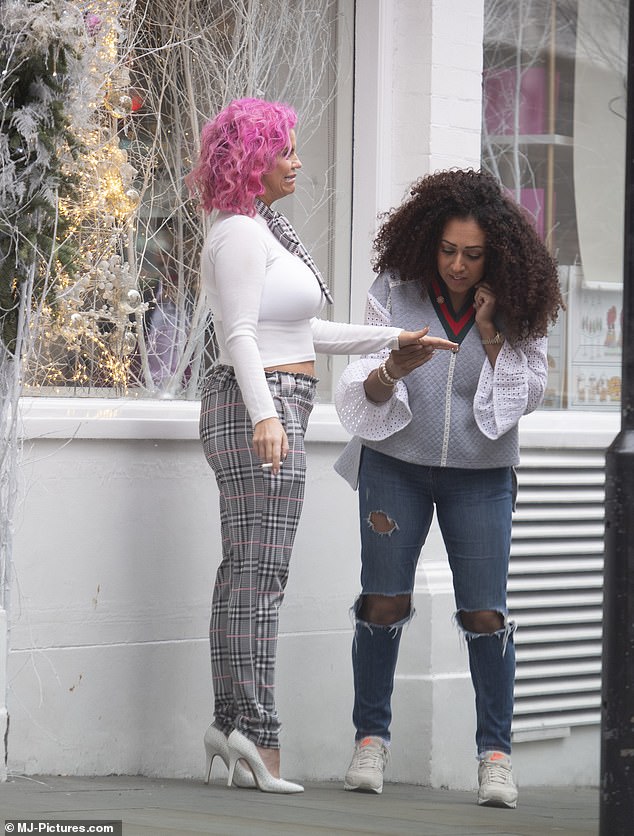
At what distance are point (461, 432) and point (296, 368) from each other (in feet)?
1.77

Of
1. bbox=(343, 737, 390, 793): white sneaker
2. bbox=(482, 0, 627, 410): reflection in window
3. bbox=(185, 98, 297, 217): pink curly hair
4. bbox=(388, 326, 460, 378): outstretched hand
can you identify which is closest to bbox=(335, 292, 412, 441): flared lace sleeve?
bbox=(388, 326, 460, 378): outstretched hand

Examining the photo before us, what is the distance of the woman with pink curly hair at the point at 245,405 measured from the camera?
14.3 ft

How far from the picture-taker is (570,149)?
22.6ft

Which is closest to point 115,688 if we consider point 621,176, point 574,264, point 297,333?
point 297,333

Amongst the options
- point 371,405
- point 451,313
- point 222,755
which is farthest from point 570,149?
point 222,755

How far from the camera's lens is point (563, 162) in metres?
6.88

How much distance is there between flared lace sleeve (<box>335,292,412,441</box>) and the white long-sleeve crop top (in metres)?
0.13

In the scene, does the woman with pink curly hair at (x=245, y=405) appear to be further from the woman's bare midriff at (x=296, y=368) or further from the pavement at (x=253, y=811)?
the pavement at (x=253, y=811)

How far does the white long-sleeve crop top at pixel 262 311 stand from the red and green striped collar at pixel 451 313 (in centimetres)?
24

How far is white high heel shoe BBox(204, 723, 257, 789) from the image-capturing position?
443 centimetres

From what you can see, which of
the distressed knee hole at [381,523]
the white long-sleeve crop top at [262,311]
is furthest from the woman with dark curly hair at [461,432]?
the white long-sleeve crop top at [262,311]

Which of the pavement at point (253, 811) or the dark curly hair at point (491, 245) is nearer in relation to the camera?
the pavement at point (253, 811)

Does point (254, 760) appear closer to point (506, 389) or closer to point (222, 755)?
point (222, 755)

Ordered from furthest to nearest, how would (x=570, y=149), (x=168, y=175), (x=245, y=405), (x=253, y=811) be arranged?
(x=570, y=149), (x=168, y=175), (x=245, y=405), (x=253, y=811)
